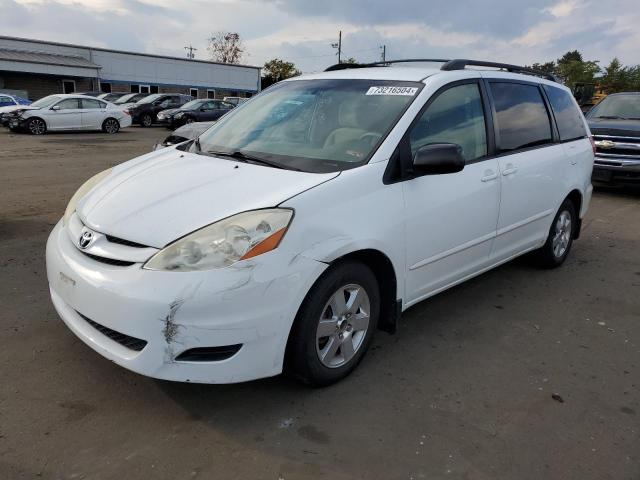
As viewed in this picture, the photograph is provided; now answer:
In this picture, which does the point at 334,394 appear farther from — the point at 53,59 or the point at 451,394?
the point at 53,59

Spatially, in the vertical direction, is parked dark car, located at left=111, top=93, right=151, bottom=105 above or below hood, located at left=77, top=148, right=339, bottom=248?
above

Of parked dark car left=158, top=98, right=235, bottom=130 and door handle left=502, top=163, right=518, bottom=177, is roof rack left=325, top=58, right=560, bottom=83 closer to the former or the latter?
door handle left=502, top=163, right=518, bottom=177

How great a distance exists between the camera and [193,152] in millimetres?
3717

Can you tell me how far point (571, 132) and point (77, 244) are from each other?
4.44 metres

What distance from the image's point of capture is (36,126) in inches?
715

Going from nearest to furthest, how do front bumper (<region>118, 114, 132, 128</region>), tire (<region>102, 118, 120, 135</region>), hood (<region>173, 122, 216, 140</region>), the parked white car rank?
hood (<region>173, 122, 216, 140</region>) → the parked white car → tire (<region>102, 118, 120, 135</region>) → front bumper (<region>118, 114, 132, 128</region>)

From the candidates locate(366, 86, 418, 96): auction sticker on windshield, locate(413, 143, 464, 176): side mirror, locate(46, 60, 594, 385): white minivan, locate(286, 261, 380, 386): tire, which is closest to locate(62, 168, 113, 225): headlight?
locate(46, 60, 594, 385): white minivan

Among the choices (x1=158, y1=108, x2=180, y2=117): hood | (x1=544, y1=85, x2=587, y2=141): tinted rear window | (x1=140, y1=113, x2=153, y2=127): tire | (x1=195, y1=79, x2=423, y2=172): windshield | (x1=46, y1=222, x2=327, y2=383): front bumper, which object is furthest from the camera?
(x1=140, y1=113, x2=153, y2=127): tire

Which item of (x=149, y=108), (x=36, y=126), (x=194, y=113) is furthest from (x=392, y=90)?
(x=149, y=108)

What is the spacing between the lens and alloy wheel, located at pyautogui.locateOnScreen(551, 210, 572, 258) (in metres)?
5.07

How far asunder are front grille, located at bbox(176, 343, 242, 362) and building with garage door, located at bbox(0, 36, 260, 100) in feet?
117

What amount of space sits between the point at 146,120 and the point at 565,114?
23.7m

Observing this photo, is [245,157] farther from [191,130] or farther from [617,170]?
[617,170]

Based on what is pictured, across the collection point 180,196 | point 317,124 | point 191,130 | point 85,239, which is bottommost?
point 85,239
